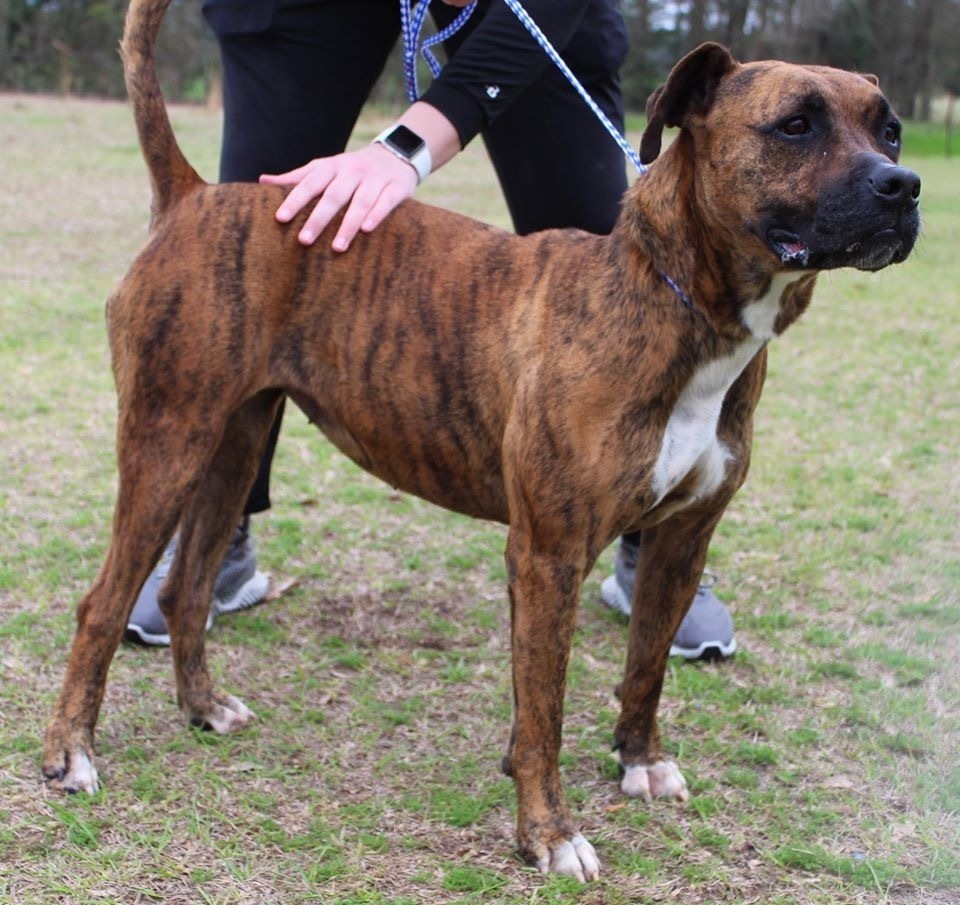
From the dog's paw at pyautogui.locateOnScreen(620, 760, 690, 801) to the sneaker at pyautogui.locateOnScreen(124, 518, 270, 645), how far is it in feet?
4.82

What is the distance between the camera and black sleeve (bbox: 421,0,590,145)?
→ 3234 millimetres

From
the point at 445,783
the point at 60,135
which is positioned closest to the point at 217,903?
the point at 445,783

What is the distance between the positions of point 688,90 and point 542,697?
1.39m

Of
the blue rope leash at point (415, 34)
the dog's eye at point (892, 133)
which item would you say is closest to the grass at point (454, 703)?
the dog's eye at point (892, 133)

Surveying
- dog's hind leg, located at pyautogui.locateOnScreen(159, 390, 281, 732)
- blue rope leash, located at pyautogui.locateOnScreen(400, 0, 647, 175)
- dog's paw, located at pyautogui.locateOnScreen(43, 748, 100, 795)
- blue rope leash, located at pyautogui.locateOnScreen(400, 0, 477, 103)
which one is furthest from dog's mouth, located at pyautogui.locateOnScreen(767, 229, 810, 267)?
dog's paw, located at pyautogui.locateOnScreen(43, 748, 100, 795)

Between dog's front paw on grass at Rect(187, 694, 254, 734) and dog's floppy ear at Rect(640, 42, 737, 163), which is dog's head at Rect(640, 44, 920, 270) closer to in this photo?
dog's floppy ear at Rect(640, 42, 737, 163)

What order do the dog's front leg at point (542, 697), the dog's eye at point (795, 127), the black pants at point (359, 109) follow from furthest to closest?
1. the black pants at point (359, 109)
2. the dog's front leg at point (542, 697)
3. the dog's eye at point (795, 127)

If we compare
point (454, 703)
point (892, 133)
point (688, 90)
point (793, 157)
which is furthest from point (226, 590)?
point (892, 133)

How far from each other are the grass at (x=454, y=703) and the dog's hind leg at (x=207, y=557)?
80 mm

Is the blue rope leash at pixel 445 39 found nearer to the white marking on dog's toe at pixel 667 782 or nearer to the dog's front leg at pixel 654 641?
the dog's front leg at pixel 654 641

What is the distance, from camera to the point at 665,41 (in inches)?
1252

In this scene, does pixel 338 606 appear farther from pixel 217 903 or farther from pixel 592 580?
pixel 217 903

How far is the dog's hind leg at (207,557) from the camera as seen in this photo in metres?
3.43

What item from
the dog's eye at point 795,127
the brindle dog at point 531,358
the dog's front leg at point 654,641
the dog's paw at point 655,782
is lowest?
the dog's paw at point 655,782
